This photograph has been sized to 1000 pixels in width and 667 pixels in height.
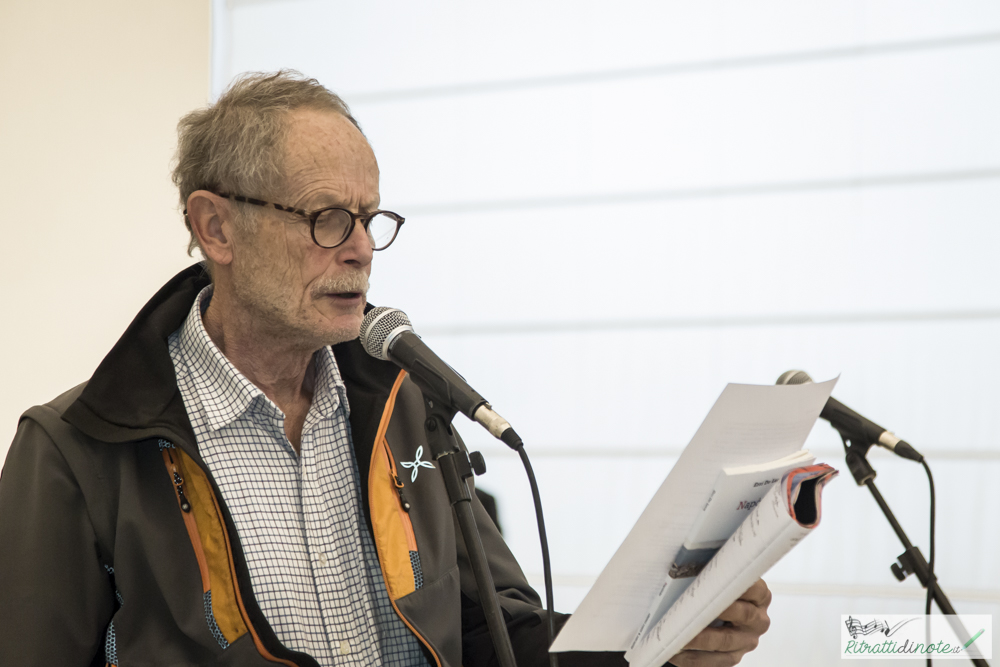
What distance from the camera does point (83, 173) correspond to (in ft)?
10.4

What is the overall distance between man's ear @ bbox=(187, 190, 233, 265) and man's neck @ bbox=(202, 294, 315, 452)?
0.08 meters

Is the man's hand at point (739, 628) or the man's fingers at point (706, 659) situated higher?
the man's hand at point (739, 628)

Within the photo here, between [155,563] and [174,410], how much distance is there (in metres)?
0.24

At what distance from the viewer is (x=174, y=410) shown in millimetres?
1264

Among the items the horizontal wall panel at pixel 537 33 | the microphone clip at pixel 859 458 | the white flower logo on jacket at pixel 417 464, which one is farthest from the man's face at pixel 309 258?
the horizontal wall panel at pixel 537 33

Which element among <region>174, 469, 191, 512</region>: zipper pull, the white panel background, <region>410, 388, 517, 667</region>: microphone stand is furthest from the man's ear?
the white panel background

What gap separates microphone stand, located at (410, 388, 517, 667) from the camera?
3.03 ft

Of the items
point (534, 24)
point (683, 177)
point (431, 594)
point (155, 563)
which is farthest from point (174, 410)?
point (534, 24)

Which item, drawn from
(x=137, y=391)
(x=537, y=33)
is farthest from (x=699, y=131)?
(x=137, y=391)

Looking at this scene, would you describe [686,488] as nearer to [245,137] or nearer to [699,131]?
[245,137]

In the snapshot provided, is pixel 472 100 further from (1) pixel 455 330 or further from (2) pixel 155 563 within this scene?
(2) pixel 155 563

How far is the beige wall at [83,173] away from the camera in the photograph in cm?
314

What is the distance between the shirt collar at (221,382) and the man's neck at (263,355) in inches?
1.5

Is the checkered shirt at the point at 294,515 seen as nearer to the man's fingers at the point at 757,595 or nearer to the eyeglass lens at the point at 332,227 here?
the eyeglass lens at the point at 332,227
